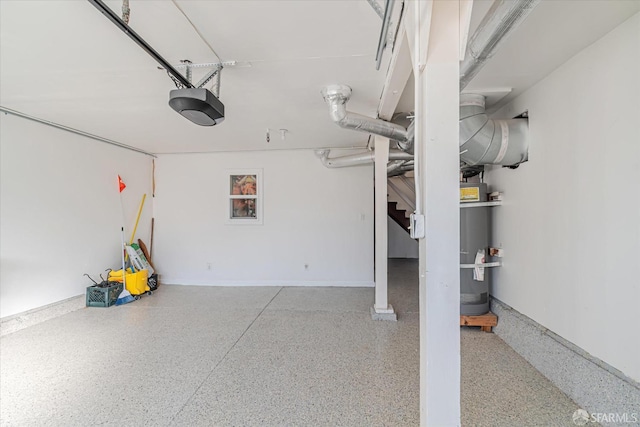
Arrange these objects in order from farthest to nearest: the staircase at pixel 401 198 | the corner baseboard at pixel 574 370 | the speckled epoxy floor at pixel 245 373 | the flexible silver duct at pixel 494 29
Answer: the staircase at pixel 401 198 < the speckled epoxy floor at pixel 245 373 < the corner baseboard at pixel 574 370 < the flexible silver duct at pixel 494 29

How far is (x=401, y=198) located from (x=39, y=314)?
6.98 m

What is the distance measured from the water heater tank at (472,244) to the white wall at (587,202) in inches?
14.5

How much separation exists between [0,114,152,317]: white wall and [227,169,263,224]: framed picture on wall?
1.76m

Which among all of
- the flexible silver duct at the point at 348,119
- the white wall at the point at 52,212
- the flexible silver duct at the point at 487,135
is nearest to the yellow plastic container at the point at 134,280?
the white wall at the point at 52,212

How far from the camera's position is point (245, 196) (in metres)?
5.19

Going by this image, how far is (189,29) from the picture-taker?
169 cm

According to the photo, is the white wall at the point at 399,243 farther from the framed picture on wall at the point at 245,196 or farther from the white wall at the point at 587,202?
the white wall at the point at 587,202

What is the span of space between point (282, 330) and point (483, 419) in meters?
2.01

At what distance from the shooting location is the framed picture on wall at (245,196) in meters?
5.15

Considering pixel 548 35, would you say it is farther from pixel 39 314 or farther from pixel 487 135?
pixel 39 314

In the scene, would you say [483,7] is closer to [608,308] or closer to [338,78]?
[338,78]

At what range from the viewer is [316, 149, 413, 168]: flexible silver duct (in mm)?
3957

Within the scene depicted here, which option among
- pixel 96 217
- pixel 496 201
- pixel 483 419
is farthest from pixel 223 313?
pixel 496 201

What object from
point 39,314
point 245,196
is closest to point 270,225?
point 245,196
